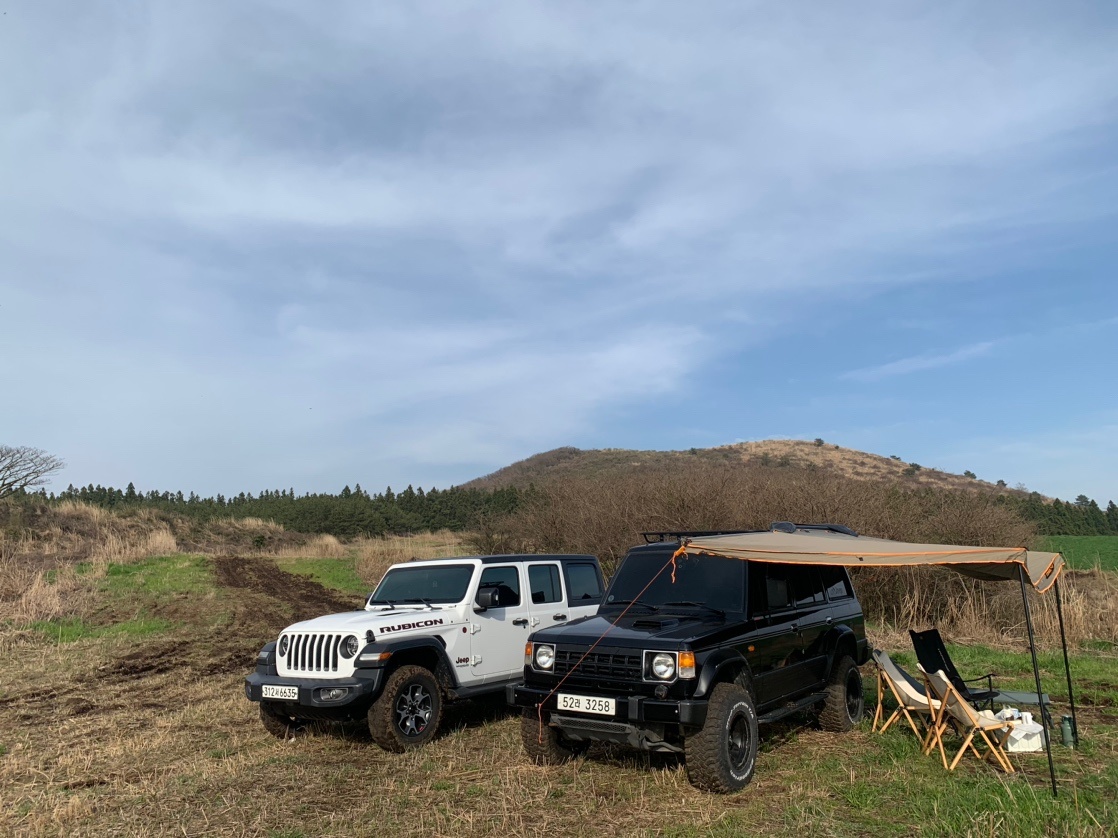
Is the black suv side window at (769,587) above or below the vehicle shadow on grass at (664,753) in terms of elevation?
above

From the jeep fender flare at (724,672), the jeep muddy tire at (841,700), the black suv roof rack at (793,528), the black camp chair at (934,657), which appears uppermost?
the black suv roof rack at (793,528)

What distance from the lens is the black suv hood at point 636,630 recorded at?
6.17 meters

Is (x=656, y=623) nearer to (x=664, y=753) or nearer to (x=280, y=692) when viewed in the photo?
(x=664, y=753)

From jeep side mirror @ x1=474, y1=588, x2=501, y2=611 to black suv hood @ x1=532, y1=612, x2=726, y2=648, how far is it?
137 cm

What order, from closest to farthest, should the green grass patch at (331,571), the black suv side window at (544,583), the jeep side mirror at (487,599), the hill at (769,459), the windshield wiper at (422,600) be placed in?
the jeep side mirror at (487,599), the windshield wiper at (422,600), the black suv side window at (544,583), the green grass patch at (331,571), the hill at (769,459)

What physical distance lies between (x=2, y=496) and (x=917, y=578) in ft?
130

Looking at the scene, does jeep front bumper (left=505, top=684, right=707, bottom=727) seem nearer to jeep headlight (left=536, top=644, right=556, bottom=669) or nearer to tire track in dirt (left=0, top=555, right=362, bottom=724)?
jeep headlight (left=536, top=644, right=556, bottom=669)

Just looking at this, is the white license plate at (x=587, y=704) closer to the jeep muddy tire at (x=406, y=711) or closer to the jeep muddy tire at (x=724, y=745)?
the jeep muddy tire at (x=724, y=745)

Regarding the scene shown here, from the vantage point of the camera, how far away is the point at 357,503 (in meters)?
66.4

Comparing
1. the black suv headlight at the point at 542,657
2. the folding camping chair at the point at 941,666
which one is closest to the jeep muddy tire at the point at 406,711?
the black suv headlight at the point at 542,657

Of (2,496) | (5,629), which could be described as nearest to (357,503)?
(2,496)

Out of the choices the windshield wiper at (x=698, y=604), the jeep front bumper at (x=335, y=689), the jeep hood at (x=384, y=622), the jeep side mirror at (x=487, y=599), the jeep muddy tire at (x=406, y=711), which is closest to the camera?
the windshield wiper at (x=698, y=604)

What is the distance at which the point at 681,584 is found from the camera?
730cm

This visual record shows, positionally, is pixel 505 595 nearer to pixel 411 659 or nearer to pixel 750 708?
pixel 411 659
